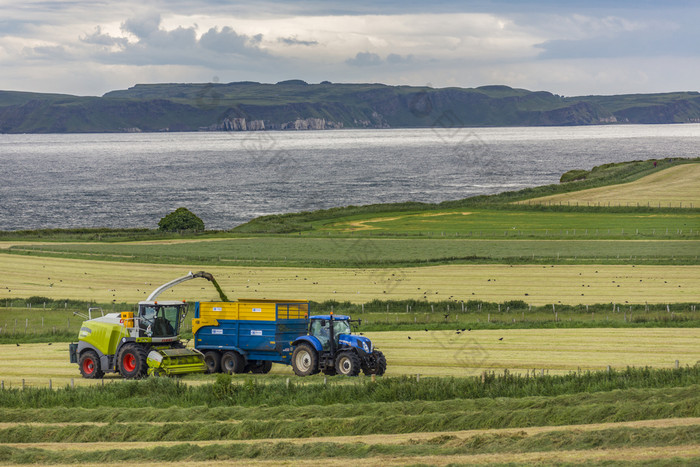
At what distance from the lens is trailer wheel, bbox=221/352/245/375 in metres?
32.9

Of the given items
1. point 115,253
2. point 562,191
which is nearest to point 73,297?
point 115,253

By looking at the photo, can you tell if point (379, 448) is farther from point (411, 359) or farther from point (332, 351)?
point (411, 359)

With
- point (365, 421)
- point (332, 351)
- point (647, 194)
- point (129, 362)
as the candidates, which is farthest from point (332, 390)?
point (647, 194)

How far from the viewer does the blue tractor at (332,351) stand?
3105cm

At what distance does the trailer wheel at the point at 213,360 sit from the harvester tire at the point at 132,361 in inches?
102

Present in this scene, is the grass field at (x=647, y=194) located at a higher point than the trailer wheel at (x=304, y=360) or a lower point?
higher

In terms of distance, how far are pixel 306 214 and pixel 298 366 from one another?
85.9 m

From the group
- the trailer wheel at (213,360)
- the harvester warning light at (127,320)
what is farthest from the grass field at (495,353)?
the harvester warning light at (127,320)

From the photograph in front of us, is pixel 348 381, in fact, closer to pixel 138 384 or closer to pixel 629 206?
pixel 138 384

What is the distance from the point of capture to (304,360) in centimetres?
3169

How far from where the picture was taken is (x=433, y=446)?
2161cm

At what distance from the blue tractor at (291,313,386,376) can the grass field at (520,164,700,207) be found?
88675 mm

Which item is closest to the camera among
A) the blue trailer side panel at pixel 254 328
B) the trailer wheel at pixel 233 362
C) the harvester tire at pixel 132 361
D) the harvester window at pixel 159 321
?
the harvester tire at pixel 132 361

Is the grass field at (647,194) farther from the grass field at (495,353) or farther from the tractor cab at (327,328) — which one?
the tractor cab at (327,328)
